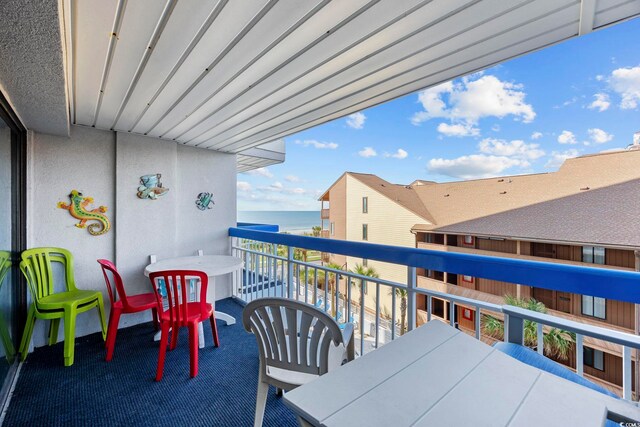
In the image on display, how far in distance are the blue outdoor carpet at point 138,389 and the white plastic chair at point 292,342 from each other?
0.48m

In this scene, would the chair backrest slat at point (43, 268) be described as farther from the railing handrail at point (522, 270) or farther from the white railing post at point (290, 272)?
the railing handrail at point (522, 270)

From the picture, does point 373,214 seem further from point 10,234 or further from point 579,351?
point 10,234

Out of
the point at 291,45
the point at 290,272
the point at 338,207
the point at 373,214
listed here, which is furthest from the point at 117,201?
the point at 338,207

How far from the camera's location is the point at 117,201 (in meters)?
3.25

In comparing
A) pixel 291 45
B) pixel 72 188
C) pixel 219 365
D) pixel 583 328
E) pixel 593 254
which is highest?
pixel 291 45

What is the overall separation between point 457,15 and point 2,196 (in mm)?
3486

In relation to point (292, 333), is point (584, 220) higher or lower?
higher

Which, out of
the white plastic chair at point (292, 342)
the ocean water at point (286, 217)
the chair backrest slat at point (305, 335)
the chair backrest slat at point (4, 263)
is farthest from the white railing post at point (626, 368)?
the ocean water at point (286, 217)

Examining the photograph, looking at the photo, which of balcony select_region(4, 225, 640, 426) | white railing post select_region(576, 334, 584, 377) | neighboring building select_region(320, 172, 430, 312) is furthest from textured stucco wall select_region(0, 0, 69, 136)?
neighboring building select_region(320, 172, 430, 312)

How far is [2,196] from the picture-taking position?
86.2 inches

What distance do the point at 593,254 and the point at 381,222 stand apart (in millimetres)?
6409

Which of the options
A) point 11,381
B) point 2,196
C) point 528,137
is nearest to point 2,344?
point 11,381

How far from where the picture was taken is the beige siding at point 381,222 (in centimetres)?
683

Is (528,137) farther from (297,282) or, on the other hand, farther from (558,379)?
(558,379)
